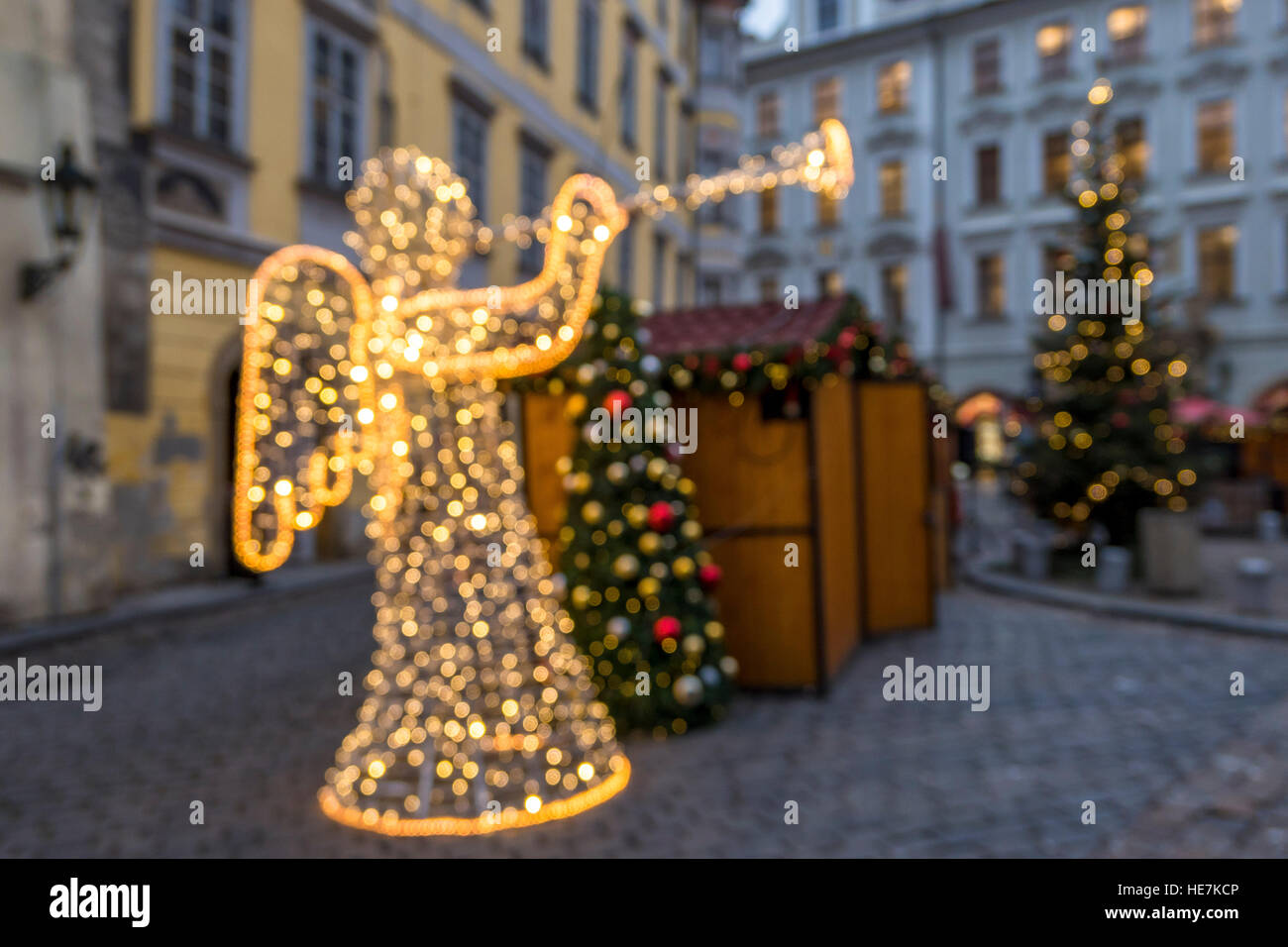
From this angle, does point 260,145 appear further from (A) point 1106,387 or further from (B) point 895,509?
(A) point 1106,387

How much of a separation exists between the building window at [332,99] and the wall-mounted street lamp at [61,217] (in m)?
4.46

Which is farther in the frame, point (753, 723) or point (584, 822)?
point (753, 723)

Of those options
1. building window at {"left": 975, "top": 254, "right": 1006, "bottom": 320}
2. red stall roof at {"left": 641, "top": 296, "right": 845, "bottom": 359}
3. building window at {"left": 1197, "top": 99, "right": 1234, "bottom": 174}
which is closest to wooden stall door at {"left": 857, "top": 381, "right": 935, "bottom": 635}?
red stall roof at {"left": 641, "top": 296, "right": 845, "bottom": 359}

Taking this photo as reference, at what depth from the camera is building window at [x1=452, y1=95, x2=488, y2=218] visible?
1549 cm

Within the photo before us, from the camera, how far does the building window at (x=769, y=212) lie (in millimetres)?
33438

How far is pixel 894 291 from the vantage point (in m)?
31.3

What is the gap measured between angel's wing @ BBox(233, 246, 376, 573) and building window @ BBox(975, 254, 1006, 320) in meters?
27.8

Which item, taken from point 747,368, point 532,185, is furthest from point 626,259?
point 747,368

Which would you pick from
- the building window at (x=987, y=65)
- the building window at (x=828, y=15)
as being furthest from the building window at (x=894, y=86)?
the building window at (x=828, y=15)

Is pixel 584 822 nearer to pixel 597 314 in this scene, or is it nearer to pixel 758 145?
pixel 597 314

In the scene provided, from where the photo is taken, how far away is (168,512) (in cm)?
1067

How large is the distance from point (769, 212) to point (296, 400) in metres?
31.6
